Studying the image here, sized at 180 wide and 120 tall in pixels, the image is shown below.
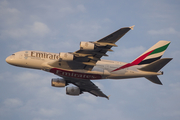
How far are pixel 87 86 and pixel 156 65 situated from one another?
15342 millimetres

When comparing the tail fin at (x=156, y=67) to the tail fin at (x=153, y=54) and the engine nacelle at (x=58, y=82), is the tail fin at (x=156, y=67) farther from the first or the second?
the engine nacelle at (x=58, y=82)

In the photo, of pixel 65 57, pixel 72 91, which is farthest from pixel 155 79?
pixel 65 57

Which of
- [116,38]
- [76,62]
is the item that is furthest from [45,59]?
[116,38]

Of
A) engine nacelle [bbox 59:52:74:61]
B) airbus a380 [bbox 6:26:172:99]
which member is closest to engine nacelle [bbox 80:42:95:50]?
airbus a380 [bbox 6:26:172:99]

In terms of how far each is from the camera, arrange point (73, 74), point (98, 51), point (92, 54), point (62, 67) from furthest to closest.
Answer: point (73, 74)
point (62, 67)
point (92, 54)
point (98, 51)

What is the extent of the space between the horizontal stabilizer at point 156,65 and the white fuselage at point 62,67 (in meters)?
0.74

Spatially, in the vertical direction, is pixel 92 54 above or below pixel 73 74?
above

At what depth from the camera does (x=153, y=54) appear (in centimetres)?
5144

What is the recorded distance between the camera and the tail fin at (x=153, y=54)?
50.8m

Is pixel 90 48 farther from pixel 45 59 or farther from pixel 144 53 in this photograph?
pixel 144 53

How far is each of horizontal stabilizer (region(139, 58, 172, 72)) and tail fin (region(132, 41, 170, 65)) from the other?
3.48 meters

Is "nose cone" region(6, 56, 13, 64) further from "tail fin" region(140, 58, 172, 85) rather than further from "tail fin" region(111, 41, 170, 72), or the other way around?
"tail fin" region(140, 58, 172, 85)

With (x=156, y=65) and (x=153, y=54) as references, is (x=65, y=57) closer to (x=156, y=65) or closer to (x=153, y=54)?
(x=156, y=65)

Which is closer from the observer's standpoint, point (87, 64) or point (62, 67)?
point (87, 64)
